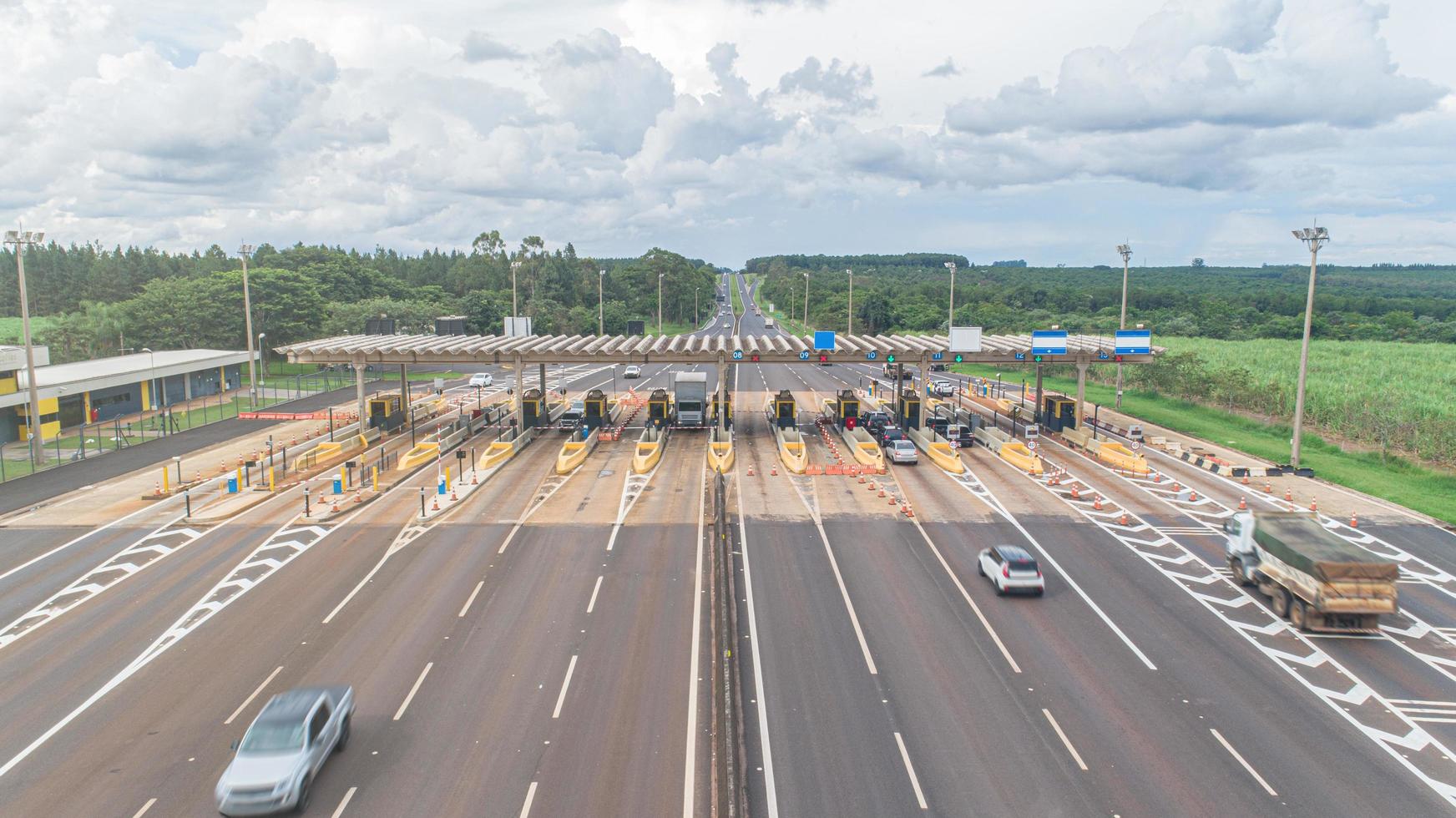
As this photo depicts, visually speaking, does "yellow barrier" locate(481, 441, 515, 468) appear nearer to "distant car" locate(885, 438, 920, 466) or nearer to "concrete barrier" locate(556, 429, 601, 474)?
"concrete barrier" locate(556, 429, 601, 474)

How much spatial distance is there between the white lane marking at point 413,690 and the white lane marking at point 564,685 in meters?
3.59

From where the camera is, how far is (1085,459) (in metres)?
50.0

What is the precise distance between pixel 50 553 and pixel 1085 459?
50213 millimetres

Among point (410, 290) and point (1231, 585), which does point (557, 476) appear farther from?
point (410, 290)

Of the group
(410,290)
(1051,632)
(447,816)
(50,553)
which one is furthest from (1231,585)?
(410,290)

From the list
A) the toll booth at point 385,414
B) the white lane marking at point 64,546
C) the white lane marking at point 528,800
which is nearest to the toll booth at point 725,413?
the toll booth at point 385,414

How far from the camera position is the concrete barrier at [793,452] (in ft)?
153

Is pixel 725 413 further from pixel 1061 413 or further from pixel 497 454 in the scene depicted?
pixel 1061 413

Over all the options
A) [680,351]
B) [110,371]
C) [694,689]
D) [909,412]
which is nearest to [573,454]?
[680,351]

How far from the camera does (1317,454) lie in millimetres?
51281

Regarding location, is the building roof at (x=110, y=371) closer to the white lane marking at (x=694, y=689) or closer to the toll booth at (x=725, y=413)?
the toll booth at (x=725, y=413)

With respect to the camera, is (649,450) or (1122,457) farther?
(649,450)

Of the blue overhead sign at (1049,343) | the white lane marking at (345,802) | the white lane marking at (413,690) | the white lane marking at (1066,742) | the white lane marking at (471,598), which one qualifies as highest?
the blue overhead sign at (1049,343)

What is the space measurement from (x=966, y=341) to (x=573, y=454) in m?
26.3
